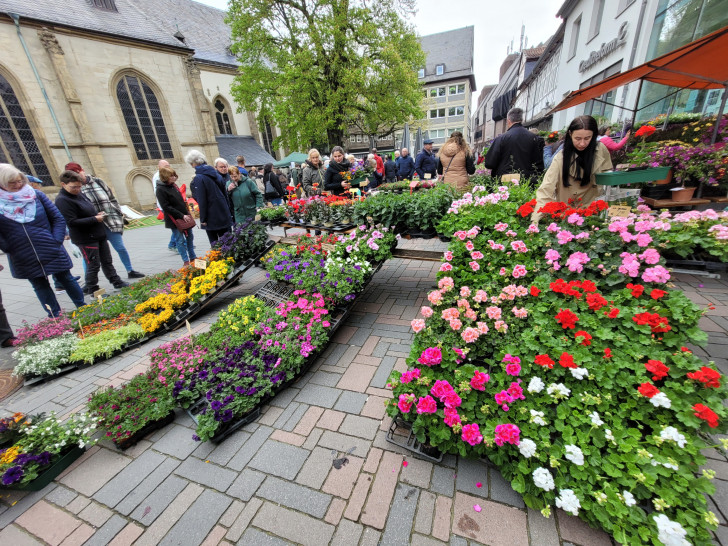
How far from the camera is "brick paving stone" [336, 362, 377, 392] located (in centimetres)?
229

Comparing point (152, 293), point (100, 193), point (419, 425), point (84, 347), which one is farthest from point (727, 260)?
point (100, 193)

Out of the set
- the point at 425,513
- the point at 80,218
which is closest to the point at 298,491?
the point at 425,513

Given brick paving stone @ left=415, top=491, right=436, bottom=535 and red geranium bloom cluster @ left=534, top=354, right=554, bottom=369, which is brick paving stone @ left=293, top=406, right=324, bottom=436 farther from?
red geranium bloom cluster @ left=534, top=354, right=554, bottom=369

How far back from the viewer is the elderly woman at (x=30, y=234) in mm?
3334

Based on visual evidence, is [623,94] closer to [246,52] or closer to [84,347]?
[84,347]

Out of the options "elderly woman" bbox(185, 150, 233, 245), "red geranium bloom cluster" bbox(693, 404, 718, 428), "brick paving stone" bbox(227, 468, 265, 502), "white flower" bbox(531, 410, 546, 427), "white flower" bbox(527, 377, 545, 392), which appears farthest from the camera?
"elderly woman" bbox(185, 150, 233, 245)

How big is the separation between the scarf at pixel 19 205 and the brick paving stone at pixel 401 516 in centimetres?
495

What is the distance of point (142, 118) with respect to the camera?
15992mm

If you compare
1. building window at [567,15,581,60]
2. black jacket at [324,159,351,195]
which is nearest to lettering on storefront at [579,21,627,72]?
building window at [567,15,581,60]

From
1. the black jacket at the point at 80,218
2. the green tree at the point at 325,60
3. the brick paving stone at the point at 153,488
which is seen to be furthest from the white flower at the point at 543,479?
the green tree at the point at 325,60

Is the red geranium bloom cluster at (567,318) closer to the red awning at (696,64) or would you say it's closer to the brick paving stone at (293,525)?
the brick paving stone at (293,525)

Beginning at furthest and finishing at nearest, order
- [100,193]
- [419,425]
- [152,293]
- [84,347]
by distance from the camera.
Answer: [100,193] → [152,293] → [84,347] → [419,425]

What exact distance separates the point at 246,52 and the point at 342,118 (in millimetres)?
5439

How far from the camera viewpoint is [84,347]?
3.01 meters
